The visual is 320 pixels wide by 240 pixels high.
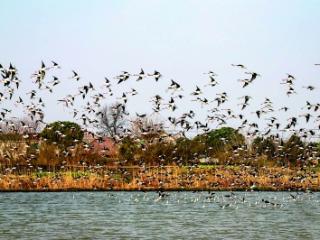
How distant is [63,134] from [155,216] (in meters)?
21.1

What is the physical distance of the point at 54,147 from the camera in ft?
186

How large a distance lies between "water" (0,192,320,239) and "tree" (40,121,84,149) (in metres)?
6.74

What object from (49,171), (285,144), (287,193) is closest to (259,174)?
(287,193)

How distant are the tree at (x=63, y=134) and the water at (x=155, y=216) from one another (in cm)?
674

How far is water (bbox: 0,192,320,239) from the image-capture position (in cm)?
3123

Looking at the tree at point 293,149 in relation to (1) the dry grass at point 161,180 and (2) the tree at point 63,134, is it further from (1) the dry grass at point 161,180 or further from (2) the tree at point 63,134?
(2) the tree at point 63,134

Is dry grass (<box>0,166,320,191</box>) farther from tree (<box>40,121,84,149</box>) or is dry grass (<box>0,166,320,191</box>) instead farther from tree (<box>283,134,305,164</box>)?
tree (<box>283,134,305,164</box>)

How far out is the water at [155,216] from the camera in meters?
31.2

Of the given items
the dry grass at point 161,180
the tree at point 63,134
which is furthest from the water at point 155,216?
the tree at point 63,134

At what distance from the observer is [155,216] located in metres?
38.5

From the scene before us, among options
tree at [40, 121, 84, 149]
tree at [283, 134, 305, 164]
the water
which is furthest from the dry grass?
tree at [283, 134, 305, 164]

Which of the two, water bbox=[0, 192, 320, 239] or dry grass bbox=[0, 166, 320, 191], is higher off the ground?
dry grass bbox=[0, 166, 320, 191]

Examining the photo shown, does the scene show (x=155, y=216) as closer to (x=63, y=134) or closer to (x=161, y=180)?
(x=161, y=180)

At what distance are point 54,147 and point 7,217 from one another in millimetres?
19193
